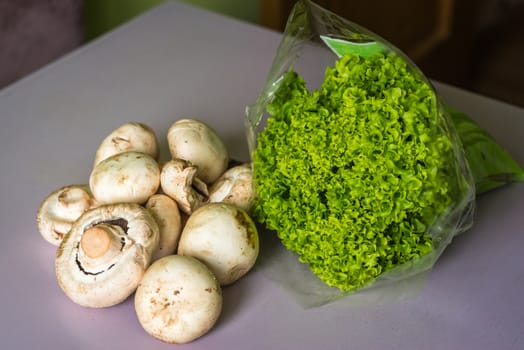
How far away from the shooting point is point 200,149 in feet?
3.26

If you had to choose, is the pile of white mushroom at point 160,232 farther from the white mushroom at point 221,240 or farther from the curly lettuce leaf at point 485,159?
the curly lettuce leaf at point 485,159

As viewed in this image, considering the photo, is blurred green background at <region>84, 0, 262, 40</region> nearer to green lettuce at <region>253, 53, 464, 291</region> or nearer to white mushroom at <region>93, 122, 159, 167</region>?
white mushroom at <region>93, 122, 159, 167</region>

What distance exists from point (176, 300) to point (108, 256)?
0.31 ft

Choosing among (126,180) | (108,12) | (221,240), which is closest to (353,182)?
(221,240)

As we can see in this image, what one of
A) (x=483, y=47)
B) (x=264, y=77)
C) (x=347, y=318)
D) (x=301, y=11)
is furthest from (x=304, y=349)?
(x=483, y=47)

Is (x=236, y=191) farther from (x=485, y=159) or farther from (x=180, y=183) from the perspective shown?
(x=485, y=159)

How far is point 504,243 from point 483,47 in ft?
6.98

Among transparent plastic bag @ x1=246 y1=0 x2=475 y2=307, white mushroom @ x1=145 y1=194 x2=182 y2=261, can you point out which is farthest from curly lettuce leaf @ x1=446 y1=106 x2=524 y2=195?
white mushroom @ x1=145 y1=194 x2=182 y2=261

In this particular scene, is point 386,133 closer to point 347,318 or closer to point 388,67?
point 388,67

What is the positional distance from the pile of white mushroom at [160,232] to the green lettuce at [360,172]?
7cm

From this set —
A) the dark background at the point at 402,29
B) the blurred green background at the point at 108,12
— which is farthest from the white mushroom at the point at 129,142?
the blurred green background at the point at 108,12

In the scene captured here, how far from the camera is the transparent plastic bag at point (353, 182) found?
2.78 feet

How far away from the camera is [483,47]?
3.00 metres

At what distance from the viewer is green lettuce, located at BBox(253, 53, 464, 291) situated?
84 cm
